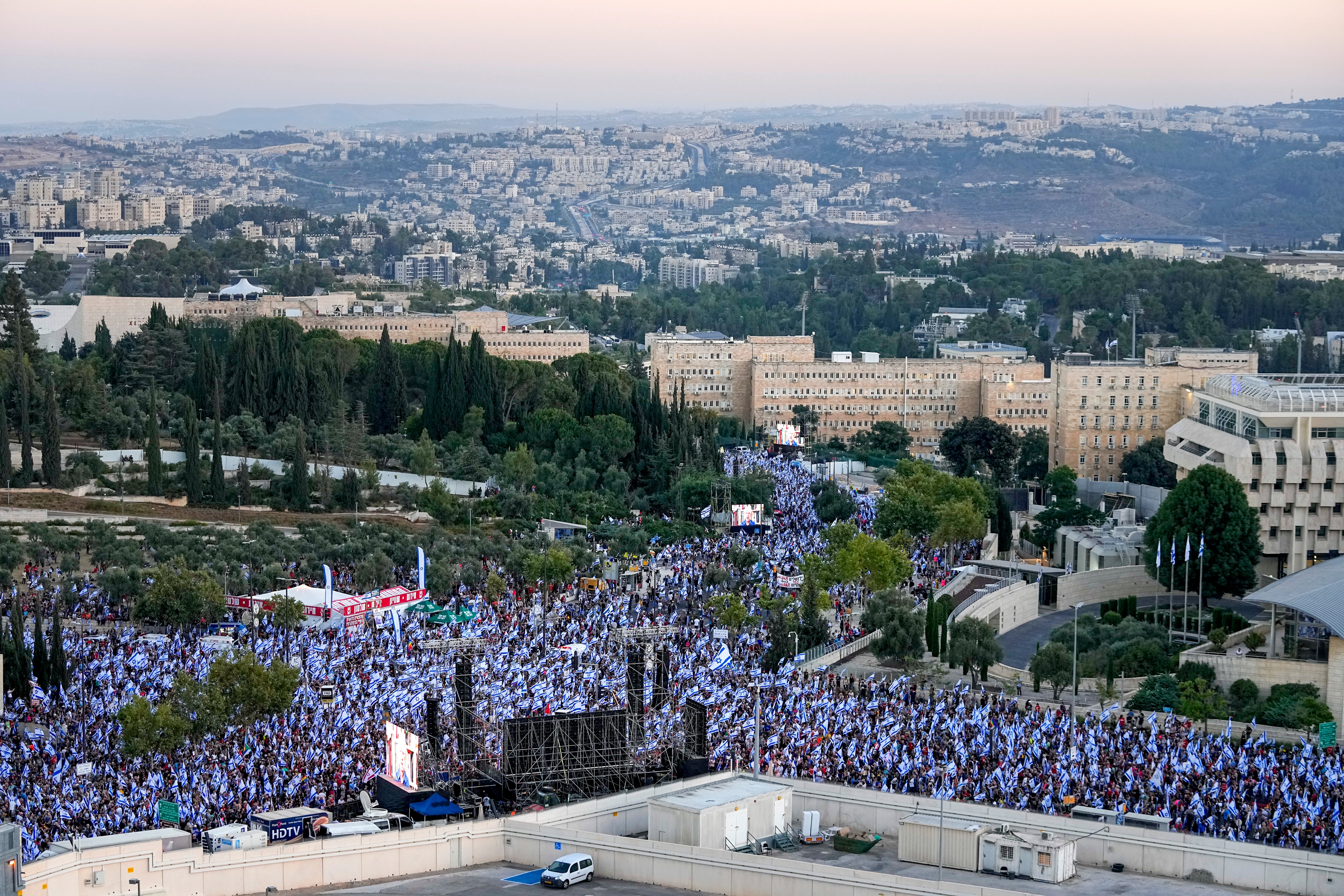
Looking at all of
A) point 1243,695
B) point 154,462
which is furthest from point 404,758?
point 154,462

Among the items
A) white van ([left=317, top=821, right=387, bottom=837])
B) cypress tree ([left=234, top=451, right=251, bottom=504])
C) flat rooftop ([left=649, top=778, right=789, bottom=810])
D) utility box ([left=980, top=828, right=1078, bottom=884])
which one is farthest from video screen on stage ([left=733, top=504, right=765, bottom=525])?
utility box ([left=980, top=828, right=1078, bottom=884])

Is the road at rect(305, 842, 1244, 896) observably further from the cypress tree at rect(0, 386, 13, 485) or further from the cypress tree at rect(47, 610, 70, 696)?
the cypress tree at rect(0, 386, 13, 485)

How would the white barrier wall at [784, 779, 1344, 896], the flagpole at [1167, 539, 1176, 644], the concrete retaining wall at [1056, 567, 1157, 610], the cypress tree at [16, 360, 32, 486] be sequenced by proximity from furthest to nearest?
the cypress tree at [16, 360, 32, 486] < the concrete retaining wall at [1056, 567, 1157, 610] < the flagpole at [1167, 539, 1176, 644] < the white barrier wall at [784, 779, 1344, 896]

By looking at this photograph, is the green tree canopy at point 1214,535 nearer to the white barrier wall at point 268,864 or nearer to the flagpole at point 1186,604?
the flagpole at point 1186,604

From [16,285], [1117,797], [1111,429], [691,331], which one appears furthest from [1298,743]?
[691,331]

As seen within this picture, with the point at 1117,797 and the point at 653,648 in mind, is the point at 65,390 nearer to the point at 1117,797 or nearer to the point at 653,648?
the point at 653,648

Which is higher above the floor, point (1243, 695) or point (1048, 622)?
point (1243, 695)

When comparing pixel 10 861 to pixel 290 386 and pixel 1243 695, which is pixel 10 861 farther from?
pixel 290 386
